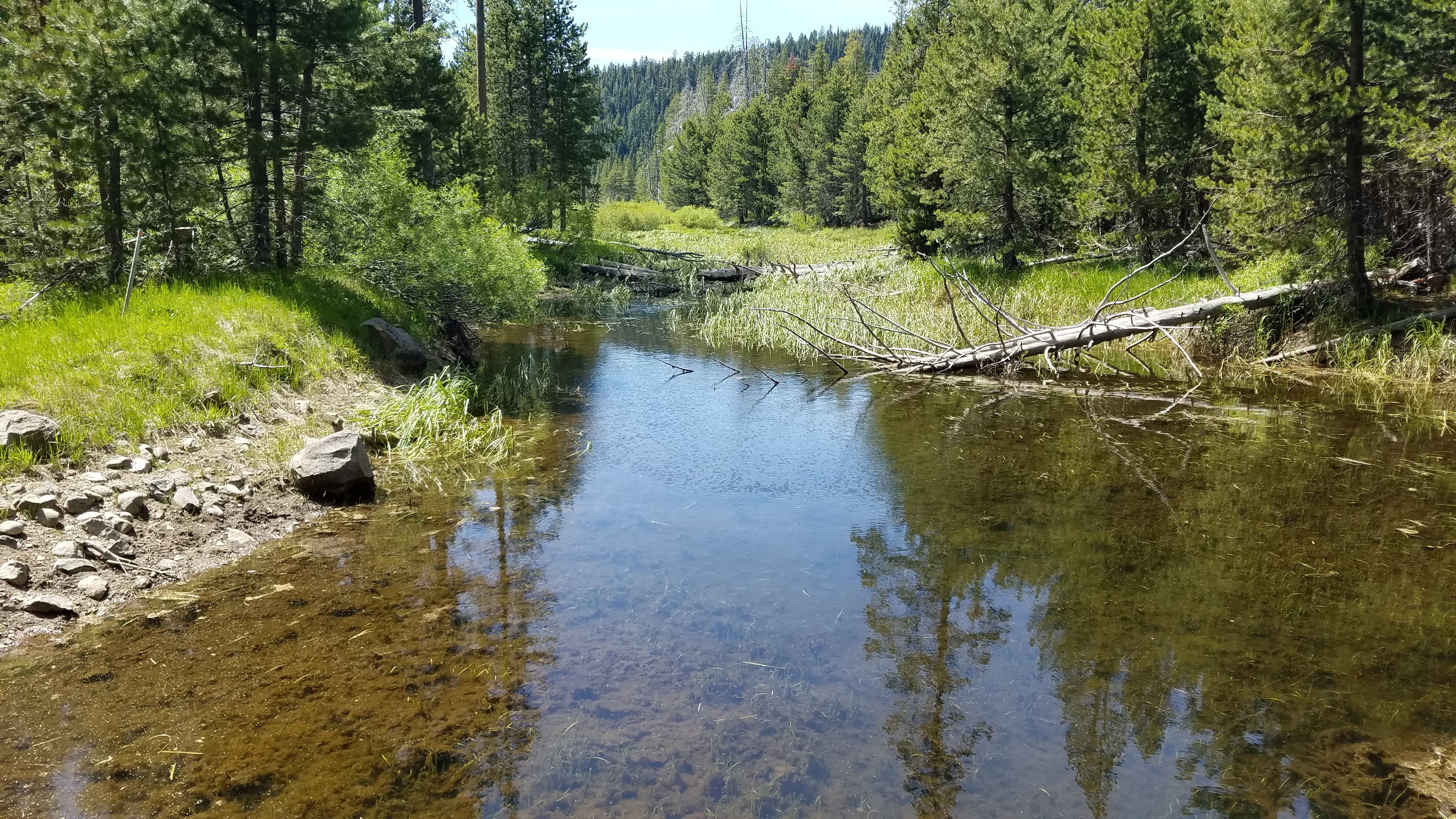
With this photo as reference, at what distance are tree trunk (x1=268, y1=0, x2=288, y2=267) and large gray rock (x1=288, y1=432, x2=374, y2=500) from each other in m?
6.22

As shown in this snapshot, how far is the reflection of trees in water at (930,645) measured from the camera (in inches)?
149

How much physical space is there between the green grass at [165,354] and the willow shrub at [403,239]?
8.16 feet

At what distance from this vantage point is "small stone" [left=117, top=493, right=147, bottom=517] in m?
5.58

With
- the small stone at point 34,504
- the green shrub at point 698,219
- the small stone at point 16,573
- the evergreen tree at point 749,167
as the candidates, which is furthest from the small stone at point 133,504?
the evergreen tree at point 749,167

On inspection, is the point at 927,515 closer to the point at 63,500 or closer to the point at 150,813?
the point at 150,813

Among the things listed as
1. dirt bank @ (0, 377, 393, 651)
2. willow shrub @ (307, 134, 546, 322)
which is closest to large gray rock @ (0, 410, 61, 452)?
dirt bank @ (0, 377, 393, 651)

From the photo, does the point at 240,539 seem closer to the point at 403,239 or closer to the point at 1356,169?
Result: the point at 403,239

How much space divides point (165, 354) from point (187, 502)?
7.66 feet

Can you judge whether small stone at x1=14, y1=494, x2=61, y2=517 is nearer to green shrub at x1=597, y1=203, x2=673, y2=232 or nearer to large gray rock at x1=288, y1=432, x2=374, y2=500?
large gray rock at x1=288, y1=432, x2=374, y2=500

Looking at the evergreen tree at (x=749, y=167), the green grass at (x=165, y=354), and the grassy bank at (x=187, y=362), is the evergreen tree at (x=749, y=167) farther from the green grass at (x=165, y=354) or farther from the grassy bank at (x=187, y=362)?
the green grass at (x=165, y=354)

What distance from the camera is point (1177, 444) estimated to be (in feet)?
28.9

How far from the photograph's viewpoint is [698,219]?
185ft

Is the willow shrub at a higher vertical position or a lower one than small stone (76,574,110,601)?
higher

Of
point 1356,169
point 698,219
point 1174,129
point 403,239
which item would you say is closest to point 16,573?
point 403,239
